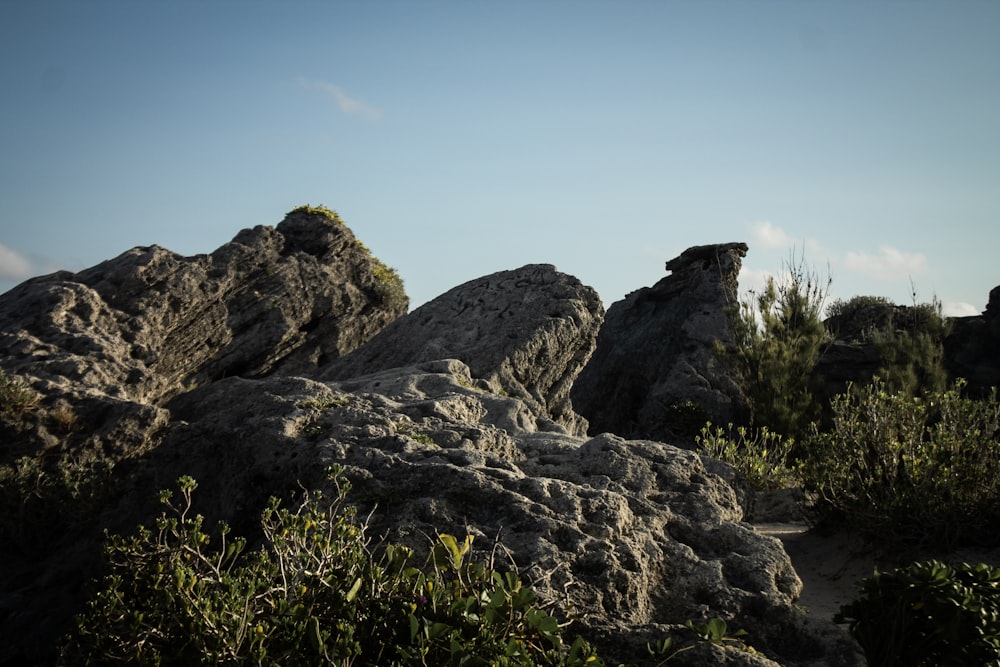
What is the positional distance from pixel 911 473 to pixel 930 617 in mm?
3930

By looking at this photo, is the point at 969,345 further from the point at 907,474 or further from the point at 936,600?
the point at 936,600

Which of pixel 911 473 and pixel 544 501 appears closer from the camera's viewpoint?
pixel 544 501

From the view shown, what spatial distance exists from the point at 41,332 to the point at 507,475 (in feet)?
26.2

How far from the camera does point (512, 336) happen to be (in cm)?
1309

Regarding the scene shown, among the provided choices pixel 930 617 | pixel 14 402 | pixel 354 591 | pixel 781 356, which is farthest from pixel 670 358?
pixel 354 591

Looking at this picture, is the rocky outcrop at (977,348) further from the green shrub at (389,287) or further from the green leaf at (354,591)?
the green leaf at (354,591)

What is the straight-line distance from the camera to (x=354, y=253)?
736 inches

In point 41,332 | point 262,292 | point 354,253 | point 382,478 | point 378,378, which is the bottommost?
point 382,478

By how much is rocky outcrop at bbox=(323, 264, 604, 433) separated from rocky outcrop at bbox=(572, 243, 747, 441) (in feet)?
25.6

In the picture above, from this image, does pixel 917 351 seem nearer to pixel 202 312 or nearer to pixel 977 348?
pixel 977 348

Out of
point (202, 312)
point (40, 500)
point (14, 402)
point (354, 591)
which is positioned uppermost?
point (202, 312)

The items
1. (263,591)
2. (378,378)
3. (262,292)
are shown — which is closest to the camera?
(263,591)

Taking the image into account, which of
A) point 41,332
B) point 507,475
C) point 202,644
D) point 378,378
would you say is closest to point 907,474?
point 507,475

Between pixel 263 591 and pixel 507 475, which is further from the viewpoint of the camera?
pixel 507 475
